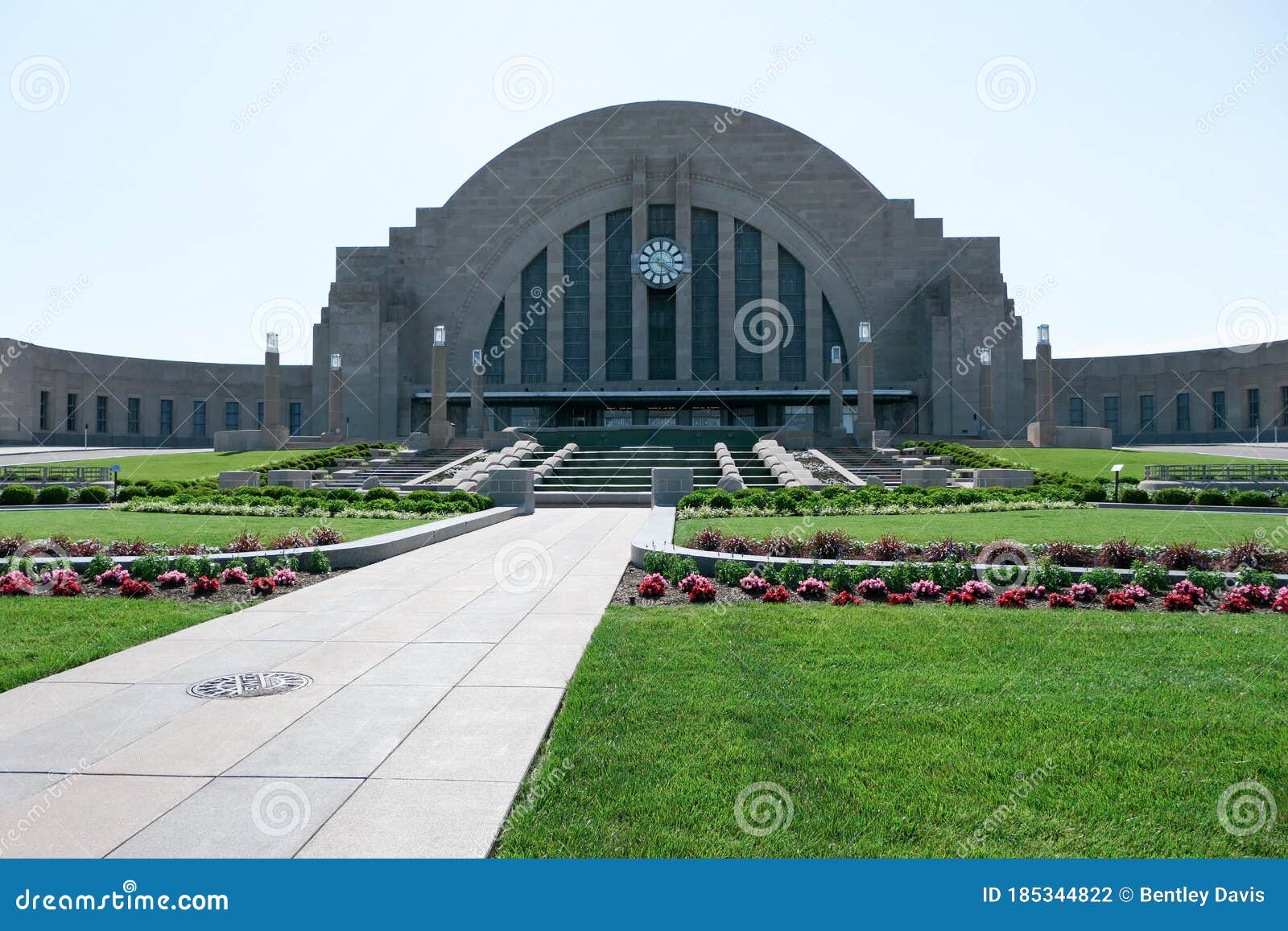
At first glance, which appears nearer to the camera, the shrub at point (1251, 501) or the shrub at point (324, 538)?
the shrub at point (324, 538)

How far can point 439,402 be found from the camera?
4469 centimetres

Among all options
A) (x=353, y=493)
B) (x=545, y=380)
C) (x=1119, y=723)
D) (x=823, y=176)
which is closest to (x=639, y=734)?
(x=1119, y=723)

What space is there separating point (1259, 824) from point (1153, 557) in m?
8.48

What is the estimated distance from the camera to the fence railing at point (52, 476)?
30344 millimetres

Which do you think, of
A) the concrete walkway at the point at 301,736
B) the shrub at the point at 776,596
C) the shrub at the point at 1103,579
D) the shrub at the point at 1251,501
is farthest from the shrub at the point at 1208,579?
the shrub at the point at 1251,501

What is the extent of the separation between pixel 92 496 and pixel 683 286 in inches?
1502

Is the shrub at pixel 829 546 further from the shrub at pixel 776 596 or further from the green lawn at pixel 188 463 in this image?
the green lawn at pixel 188 463

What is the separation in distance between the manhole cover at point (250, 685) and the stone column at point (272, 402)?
4153 cm

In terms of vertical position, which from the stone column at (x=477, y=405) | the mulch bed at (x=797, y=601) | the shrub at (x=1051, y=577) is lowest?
the mulch bed at (x=797, y=601)

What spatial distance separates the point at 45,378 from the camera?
173 ft

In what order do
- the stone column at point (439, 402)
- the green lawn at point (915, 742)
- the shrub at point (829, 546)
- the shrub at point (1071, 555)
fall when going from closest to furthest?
the green lawn at point (915, 742) → the shrub at point (1071, 555) → the shrub at point (829, 546) → the stone column at point (439, 402)

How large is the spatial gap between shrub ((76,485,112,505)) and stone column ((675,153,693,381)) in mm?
35555

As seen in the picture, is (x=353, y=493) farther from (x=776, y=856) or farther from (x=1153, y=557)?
(x=776, y=856)

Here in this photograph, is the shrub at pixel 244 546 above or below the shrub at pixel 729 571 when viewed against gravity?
above
